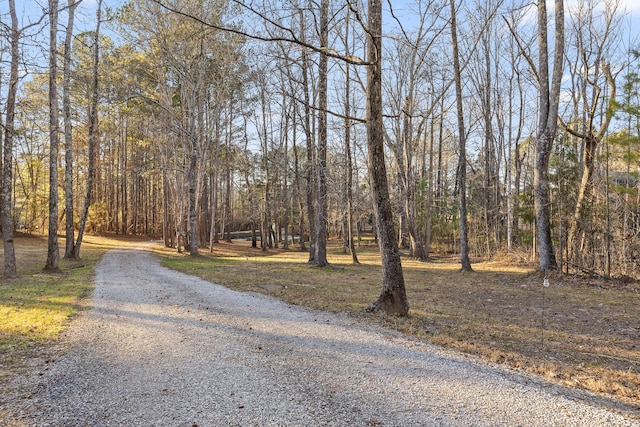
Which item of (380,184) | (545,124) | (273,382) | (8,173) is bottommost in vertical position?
(273,382)

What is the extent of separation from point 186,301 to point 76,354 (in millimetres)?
3128

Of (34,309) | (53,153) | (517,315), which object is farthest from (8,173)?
(517,315)

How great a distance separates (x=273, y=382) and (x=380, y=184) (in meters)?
3.81

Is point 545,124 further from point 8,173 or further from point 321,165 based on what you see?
point 8,173

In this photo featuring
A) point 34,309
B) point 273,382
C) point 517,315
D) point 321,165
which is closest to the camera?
point 273,382

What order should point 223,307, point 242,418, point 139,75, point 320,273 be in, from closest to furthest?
point 242,418, point 223,307, point 320,273, point 139,75

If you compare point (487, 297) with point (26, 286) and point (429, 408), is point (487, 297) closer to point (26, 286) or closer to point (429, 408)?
point (429, 408)

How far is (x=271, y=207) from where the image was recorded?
97.0ft

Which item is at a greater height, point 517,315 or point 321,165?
point 321,165

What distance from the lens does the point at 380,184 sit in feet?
21.2

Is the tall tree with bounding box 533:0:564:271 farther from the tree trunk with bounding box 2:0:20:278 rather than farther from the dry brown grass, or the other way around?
the tree trunk with bounding box 2:0:20:278

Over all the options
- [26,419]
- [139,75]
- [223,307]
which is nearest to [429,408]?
[26,419]

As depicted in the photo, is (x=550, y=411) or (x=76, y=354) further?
(x=76, y=354)

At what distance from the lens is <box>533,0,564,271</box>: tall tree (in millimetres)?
11695
